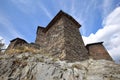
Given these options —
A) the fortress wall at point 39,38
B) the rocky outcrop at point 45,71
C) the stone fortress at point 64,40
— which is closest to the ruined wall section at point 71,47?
the stone fortress at point 64,40

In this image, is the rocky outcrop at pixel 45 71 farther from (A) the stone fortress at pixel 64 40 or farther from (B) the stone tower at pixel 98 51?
(B) the stone tower at pixel 98 51

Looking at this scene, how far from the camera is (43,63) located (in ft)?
17.4

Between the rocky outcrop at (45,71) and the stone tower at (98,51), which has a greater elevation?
the stone tower at (98,51)

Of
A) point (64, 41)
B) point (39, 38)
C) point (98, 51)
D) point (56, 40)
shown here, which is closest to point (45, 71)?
point (64, 41)

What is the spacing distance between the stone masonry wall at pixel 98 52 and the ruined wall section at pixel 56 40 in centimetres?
593

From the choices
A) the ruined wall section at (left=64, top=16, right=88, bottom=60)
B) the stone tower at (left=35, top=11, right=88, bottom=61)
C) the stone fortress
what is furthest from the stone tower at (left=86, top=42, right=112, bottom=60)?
the ruined wall section at (left=64, top=16, right=88, bottom=60)

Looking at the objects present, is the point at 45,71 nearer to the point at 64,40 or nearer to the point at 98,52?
the point at 64,40

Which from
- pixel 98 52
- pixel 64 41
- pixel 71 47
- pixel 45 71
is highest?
pixel 98 52

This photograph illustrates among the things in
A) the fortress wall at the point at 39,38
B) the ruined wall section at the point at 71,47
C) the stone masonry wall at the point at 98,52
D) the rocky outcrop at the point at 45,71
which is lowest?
the rocky outcrop at the point at 45,71

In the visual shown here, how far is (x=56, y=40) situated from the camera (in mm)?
8156

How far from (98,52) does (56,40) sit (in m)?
7.06

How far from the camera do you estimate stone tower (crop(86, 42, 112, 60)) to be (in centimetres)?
1247

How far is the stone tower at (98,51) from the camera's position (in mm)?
12470

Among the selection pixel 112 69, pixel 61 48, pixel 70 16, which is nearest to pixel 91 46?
pixel 70 16
